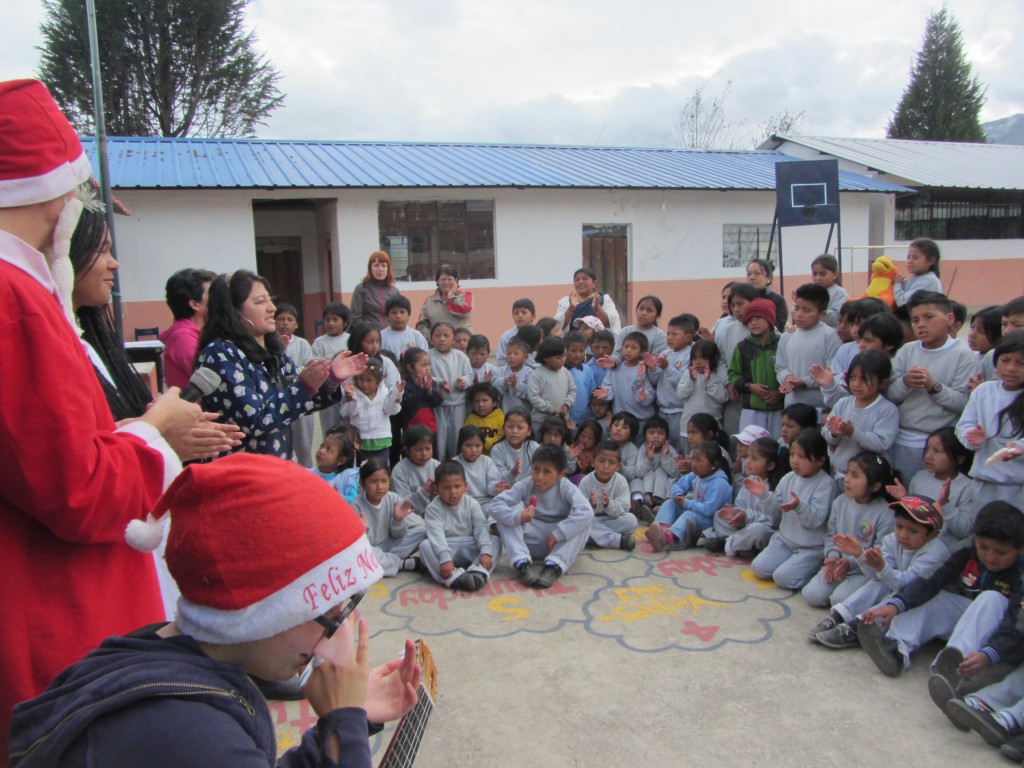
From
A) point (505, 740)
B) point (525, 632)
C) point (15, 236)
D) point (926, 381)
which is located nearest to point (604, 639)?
point (525, 632)

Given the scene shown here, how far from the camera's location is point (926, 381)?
3492mm

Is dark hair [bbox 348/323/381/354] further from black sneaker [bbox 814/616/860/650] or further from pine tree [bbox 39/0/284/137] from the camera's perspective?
pine tree [bbox 39/0/284/137]

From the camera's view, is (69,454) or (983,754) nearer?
(69,454)

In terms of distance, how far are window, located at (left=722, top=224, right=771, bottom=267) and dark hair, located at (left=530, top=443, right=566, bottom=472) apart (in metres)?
10.6

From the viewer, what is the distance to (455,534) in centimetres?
414

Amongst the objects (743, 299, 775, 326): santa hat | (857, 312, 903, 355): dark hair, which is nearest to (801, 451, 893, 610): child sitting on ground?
(857, 312, 903, 355): dark hair

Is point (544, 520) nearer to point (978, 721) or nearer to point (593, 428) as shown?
point (593, 428)

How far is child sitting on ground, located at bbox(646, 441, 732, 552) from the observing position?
4.32 metres

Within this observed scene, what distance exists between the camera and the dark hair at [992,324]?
3.75 m

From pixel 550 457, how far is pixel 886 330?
2001 millimetres

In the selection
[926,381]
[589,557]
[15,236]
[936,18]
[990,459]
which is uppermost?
[936,18]

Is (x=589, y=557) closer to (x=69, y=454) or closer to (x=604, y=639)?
(x=604, y=639)

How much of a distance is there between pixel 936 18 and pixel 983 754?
1419 inches

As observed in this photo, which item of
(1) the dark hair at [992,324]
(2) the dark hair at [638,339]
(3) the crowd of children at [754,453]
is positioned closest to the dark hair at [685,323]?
(3) the crowd of children at [754,453]
